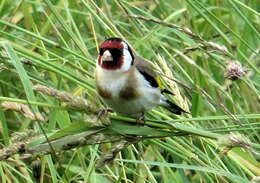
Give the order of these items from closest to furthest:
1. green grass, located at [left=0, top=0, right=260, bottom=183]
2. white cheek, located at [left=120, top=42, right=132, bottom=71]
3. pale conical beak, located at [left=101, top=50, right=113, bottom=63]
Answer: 1. green grass, located at [left=0, top=0, right=260, bottom=183]
2. pale conical beak, located at [left=101, top=50, right=113, bottom=63]
3. white cheek, located at [left=120, top=42, right=132, bottom=71]

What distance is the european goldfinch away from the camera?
2.09m

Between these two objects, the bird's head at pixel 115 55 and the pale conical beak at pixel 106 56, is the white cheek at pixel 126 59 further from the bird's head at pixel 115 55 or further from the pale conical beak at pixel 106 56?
the pale conical beak at pixel 106 56

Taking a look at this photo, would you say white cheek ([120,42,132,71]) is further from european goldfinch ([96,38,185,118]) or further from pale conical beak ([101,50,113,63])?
pale conical beak ([101,50,113,63])

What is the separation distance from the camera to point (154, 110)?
2176 millimetres

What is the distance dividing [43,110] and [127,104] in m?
0.70

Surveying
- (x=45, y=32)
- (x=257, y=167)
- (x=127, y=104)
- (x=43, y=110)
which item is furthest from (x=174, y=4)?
(x=257, y=167)

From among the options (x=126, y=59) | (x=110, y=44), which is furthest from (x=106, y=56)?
(x=126, y=59)

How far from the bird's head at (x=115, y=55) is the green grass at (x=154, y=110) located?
59mm

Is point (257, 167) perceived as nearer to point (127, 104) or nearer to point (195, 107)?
point (195, 107)

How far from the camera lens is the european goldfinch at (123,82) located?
6.85 ft

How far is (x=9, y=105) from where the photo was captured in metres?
1.49

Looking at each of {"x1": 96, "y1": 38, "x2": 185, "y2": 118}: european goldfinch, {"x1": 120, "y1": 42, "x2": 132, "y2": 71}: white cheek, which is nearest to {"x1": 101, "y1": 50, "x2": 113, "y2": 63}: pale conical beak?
{"x1": 96, "y1": 38, "x2": 185, "y2": 118}: european goldfinch

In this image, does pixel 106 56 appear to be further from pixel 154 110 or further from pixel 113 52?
pixel 154 110

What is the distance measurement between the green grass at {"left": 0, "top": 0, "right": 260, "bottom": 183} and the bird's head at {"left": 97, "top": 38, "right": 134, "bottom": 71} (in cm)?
6
